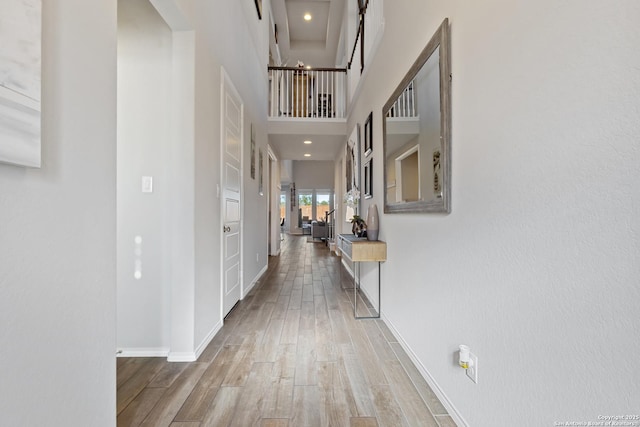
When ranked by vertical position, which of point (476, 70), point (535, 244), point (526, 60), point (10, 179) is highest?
point (476, 70)

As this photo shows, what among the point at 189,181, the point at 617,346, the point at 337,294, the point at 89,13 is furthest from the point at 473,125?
the point at 337,294

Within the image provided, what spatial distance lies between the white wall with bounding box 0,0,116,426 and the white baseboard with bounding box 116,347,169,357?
36.9 inches

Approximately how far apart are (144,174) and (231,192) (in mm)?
887

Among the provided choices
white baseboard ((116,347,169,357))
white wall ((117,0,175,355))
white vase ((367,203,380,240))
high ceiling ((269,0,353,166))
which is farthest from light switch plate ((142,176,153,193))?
high ceiling ((269,0,353,166))

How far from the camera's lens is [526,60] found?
910mm

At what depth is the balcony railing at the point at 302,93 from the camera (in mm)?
5359

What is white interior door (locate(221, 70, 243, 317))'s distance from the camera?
253cm

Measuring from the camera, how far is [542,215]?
85 centimetres

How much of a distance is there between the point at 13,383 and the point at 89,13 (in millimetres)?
1156

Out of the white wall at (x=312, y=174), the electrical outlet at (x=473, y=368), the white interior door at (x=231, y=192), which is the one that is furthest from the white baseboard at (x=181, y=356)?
the white wall at (x=312, y=174)

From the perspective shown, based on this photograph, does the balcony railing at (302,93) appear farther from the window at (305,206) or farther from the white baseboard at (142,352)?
the window at (305,206)

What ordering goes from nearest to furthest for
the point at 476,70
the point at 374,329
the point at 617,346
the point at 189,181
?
the point at 617,346 → the point at 476,70 → the point at 189,181 → the point at 374,329

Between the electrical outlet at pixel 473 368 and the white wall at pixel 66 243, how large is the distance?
1425mm

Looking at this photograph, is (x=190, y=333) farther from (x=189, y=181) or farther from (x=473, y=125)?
(x=473, y=125)
